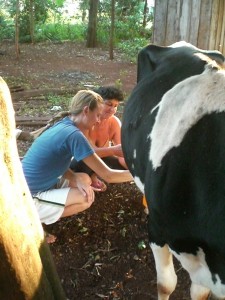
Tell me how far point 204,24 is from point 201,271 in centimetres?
299

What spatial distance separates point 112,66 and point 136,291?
9.26m

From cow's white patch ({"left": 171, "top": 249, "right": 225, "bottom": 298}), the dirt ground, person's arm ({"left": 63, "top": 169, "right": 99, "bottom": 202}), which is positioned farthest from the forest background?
cow's white patch ({"left": 171, "top": 249, "right": 225, "bottom": 298})

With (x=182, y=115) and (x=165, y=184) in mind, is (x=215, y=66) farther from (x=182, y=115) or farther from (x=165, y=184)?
(x=165, y=184)

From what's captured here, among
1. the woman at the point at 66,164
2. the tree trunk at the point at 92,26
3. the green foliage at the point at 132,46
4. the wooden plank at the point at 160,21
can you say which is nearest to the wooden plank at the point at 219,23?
the wooden plank at the point at 160,21

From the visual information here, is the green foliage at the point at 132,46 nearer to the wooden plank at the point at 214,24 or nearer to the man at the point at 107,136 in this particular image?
the wooden plank at the point at 214,24

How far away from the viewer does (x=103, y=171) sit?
3.16 meters

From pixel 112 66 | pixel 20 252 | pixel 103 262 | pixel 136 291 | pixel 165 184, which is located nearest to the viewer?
pixel 20 252

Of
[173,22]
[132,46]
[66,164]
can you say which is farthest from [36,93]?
[132,46]

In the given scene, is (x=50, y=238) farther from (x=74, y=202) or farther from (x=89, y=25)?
(x=89, y=25)

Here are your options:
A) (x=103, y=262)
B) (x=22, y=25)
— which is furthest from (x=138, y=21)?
(x=103, y=262)

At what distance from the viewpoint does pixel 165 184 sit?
2178 millimetres

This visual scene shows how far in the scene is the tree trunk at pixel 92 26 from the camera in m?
14.4

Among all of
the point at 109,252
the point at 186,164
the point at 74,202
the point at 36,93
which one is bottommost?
the point at 109,252

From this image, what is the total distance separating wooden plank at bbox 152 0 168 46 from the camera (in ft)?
15.5
